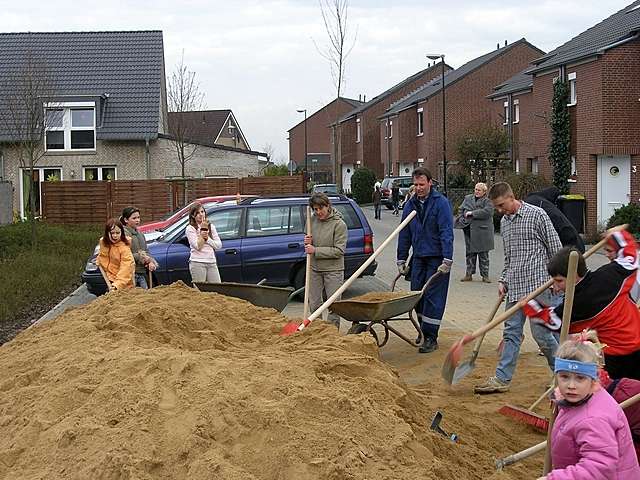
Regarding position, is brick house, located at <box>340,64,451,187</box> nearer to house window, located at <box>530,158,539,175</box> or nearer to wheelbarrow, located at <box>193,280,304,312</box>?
house window, located at <box>530,158,539,175</box>

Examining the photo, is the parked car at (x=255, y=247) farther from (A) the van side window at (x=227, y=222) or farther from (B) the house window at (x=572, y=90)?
(B) the house window at (x=572, y=90)

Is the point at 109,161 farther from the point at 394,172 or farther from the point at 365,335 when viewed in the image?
the point at 365,335

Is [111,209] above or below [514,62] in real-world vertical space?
below

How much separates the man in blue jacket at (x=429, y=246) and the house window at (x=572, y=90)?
22771 mm

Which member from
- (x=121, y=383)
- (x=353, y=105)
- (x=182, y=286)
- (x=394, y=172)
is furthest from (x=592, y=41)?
(x=353, y=105)

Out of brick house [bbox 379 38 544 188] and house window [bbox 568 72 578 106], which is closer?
house window [bbox 568 72 578 106]

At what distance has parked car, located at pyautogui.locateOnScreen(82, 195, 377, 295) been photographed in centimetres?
1413

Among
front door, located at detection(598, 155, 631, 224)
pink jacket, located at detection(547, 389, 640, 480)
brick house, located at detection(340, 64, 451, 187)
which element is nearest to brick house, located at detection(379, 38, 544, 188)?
brick house, located at detection(340, 64, 451, 187)

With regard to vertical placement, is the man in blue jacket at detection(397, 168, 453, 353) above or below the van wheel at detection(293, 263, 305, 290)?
above

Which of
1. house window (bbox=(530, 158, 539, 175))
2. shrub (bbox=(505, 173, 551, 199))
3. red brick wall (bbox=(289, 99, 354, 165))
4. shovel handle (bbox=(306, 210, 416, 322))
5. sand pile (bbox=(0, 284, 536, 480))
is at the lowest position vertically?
sand pile (bbox=(0, 284, 536, 480))

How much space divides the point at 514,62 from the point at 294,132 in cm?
5286

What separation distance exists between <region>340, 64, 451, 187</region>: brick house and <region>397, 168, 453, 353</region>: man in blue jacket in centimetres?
6199

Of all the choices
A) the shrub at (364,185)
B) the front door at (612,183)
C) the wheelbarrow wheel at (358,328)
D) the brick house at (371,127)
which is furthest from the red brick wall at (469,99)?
the wheelbarrow wheel at (358,328)

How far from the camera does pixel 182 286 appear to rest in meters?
9.73
